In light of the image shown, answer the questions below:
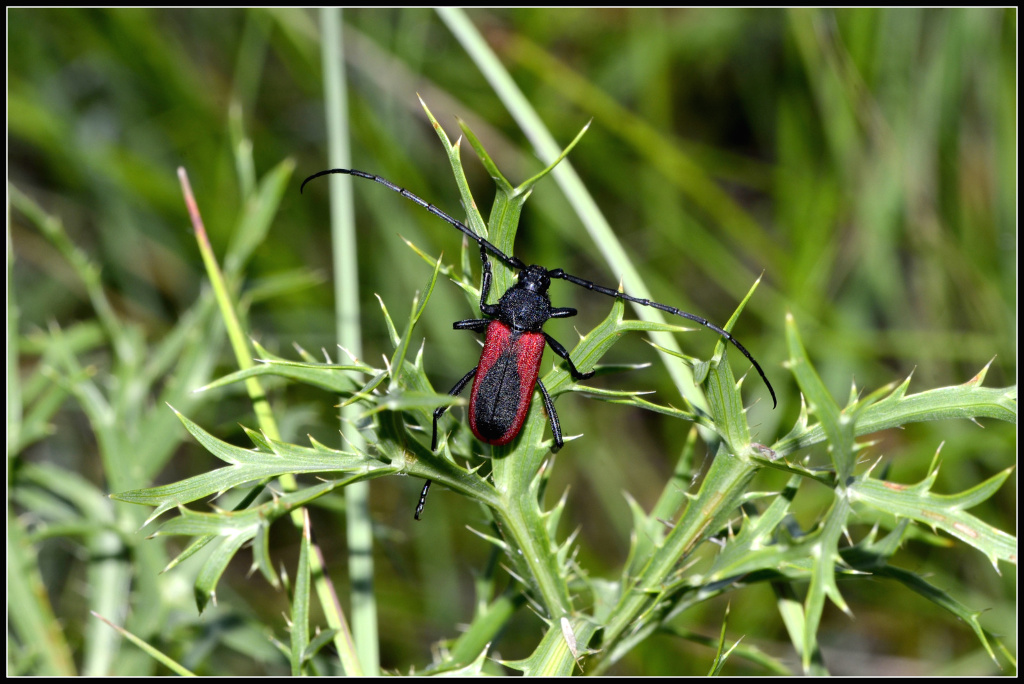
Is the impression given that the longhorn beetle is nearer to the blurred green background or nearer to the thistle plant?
the thistle plant

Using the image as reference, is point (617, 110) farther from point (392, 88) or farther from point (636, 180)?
point (392, 88)

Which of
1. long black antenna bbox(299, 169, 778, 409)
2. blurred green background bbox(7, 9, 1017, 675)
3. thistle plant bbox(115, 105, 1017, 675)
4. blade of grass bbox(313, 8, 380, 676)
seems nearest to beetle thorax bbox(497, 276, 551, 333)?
long black antenna bbox(299, 169, 778, 409)

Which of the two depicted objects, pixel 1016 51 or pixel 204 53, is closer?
pixel 1016 51

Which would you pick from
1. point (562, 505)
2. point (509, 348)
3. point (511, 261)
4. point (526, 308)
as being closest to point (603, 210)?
point (526, 308)

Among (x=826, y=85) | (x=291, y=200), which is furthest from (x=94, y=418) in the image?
(x=826, y=85)

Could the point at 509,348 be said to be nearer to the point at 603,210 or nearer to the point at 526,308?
the point at 526,308

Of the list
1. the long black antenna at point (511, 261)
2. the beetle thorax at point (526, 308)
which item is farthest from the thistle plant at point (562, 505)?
the beetle thorax at point (526, 308)
